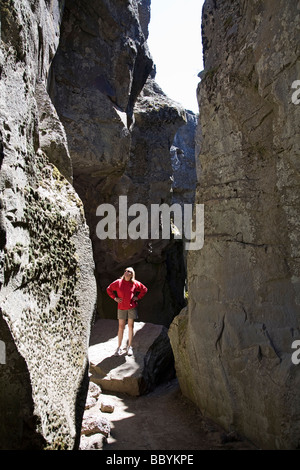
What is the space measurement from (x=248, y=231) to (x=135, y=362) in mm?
2657

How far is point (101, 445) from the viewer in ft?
10.1

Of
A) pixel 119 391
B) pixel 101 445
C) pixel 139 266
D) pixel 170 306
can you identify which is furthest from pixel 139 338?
pixel 170 306

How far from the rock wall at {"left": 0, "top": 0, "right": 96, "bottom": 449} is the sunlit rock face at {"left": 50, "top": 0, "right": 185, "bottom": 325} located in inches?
156

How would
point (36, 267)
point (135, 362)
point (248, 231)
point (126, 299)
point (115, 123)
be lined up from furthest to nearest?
1. point (115, 123)
2. point (126, 299)
3. point (135, 362)
4. point (248, 231)
5. point (36, 267)

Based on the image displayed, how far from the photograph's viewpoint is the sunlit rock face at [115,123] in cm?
665

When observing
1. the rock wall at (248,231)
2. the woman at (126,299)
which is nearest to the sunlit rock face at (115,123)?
the woman at (126,299)

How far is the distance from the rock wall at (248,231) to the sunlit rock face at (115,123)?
121 inches

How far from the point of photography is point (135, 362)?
517 centimetres

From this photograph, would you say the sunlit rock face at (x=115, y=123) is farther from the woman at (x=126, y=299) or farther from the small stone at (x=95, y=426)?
the small stone at (x=95, y=426)

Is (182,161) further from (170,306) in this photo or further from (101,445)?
(101,445)

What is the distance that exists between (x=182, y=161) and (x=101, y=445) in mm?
14241

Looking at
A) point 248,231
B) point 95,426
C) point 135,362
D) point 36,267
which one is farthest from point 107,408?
point 36,267

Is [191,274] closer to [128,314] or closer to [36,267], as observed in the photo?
[128,314]
